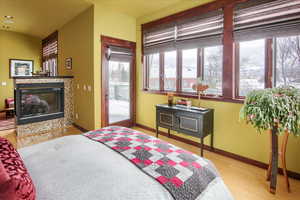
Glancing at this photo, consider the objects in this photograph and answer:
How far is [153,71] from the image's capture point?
4.22 m

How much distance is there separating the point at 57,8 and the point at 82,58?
3.85 ft

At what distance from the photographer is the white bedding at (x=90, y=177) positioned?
0.90 m

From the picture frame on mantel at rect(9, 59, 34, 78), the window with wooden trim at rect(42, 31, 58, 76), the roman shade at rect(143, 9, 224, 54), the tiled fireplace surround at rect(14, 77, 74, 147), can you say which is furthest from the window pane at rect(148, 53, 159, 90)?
the picture frame on mantel at rect(9, 59, 34, 78)

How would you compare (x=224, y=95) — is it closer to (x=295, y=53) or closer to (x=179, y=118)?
(x=179, y=118)

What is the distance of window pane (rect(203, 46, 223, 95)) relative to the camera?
302 cm

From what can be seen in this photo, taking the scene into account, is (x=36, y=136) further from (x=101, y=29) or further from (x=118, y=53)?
(x=101, y=29)

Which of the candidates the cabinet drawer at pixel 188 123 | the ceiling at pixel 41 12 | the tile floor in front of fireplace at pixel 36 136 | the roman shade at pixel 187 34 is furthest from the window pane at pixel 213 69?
the tile floor in front of fireplace at pixel 36 136

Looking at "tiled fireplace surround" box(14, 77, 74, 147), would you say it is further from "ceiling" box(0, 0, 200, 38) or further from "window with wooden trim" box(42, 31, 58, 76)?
"window with wooden trim" box(42, 31, 58, 76)

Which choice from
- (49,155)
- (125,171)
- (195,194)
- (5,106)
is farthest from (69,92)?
(195,194)

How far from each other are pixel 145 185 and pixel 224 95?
7.78ft

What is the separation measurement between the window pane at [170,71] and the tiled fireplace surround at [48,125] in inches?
102

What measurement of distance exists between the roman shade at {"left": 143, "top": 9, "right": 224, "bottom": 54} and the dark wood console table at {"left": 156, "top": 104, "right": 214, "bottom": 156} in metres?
1.23

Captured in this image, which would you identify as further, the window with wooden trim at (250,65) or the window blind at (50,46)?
the window blind at (50,46)

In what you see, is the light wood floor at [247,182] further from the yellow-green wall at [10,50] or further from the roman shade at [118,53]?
the yellow-green wall at [10,50]
